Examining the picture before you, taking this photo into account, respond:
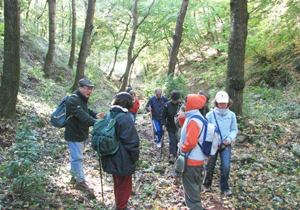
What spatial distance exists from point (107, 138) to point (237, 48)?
18.7ft

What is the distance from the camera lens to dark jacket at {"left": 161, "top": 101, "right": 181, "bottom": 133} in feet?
24.2

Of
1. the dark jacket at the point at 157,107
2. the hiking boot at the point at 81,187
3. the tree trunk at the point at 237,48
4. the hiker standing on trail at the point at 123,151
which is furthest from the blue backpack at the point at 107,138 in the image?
the tree trunk at the point at 237,48

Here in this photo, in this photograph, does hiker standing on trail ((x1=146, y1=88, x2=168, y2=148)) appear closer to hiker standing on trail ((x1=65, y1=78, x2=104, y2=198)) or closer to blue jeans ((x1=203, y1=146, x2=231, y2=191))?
blue jeans ((x1=203, y1=146, x2=231, y2=191))

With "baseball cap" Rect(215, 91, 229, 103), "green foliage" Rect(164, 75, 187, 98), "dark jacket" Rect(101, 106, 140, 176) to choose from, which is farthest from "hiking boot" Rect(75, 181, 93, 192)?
"green foliage" Rect(164, 75, 187, 98)

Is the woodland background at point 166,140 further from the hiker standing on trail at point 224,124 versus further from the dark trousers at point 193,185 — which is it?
the dark trousers at point 193,185

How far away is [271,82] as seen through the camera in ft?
45.2

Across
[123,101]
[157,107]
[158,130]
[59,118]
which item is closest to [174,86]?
[157,107]

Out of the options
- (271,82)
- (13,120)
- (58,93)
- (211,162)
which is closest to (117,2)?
(58,93)

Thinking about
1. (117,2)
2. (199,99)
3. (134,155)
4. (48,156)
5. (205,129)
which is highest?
(117,2)

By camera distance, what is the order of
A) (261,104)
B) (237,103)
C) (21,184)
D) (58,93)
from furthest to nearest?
(58,93), (261,104), (237,103), (21,184)

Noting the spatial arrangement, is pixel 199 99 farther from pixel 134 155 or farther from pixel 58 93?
pixel 58 93

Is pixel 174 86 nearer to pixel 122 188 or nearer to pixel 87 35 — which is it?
pixel 87 35

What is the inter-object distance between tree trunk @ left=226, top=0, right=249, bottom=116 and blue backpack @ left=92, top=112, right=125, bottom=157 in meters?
4.98

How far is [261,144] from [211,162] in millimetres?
2667
